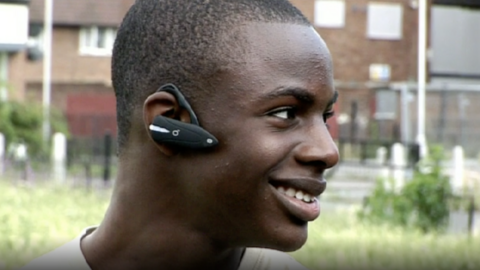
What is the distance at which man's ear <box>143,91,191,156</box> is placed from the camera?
6.38 feet

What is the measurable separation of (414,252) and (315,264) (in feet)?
5.24

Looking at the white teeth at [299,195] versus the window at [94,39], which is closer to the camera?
the white teeth at [299,195]


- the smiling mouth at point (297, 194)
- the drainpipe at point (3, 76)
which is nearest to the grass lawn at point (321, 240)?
the smiling mouth at point (297, 194)

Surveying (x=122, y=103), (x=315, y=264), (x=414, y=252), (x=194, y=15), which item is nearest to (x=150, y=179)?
(x=122, y=103)

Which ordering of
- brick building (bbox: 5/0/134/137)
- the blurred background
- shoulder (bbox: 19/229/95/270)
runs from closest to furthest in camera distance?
shoulder (bbox: 19/229/95/270), the blurred background, brick building (bbox: 5/0/134/137)

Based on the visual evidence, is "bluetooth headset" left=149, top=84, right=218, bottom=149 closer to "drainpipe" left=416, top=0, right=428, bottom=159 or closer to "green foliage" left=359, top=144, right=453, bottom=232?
"green foliage" left=359, top=144, right=453, bottom=232

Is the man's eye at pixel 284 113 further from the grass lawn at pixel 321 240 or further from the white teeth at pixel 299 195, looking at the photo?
the grass lawn at pixel 321 240

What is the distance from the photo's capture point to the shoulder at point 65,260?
6.83 ft

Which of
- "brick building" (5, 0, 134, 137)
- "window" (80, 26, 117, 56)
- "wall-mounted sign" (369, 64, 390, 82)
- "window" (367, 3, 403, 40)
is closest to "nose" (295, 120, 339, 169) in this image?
"window" (367, 3, 403, 40)

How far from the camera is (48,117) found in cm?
2352

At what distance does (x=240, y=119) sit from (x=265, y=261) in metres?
0.43

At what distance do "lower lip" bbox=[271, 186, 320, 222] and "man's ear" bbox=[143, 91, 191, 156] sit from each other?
0.72 ft

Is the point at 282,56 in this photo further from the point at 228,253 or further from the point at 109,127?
the point at 109,127

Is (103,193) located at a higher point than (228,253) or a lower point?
lower
